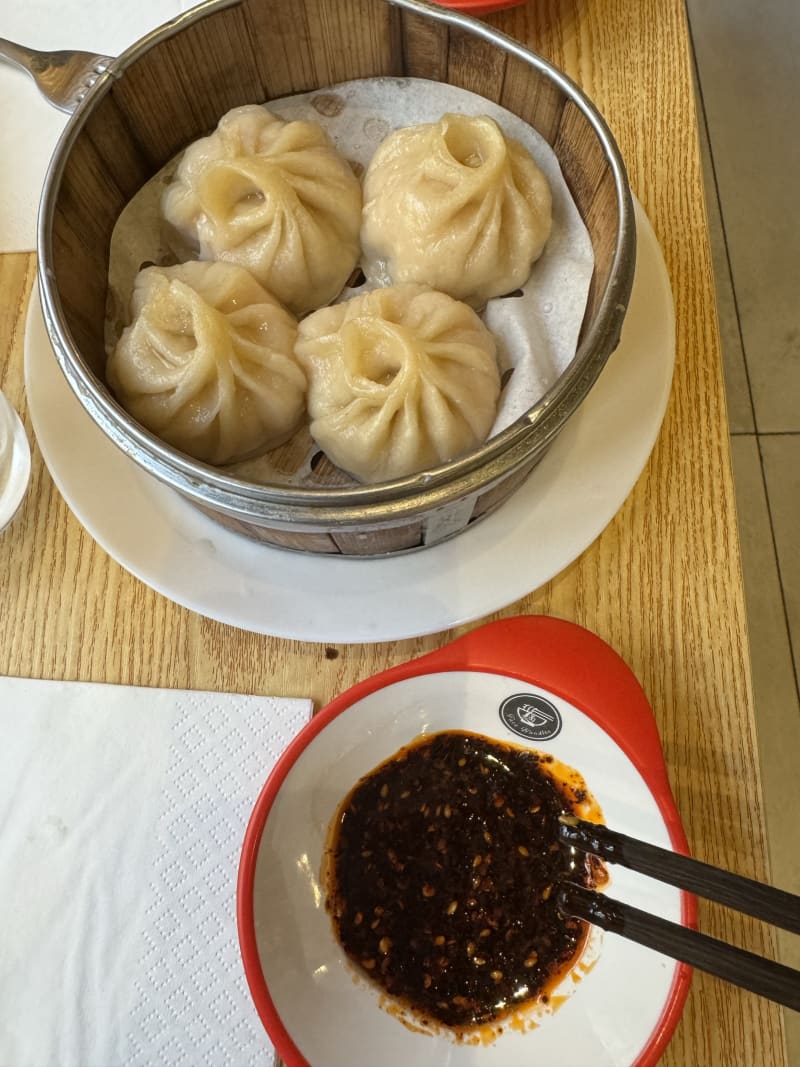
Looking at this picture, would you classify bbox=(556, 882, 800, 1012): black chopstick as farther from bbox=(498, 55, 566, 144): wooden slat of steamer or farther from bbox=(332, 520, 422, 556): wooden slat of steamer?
bbox=(498, 55, 566, 144): wooden slat of steamer

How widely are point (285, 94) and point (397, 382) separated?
1.76ft

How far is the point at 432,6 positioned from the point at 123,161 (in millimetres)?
455

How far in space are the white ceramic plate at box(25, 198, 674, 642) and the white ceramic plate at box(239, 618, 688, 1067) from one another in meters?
0.08

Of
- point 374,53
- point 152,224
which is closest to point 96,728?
point 152,224

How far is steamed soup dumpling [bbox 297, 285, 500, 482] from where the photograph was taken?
97 centimetres

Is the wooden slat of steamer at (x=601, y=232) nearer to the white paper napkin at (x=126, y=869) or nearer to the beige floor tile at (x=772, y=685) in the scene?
the white paper napkin at (x=126, y=869)

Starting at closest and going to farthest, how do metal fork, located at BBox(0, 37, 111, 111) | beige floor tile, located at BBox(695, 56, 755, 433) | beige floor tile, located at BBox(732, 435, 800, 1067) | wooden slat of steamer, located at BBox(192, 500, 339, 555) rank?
wooden slat of steamer, located at BBox(192, 500, 339, 555), metal fork, located at BBox(0, 37, 111, 111), beige floor tile, located at BBox(732, 435, 800, 1067), beige floor tile, located at BBox(695, 56, 755, 433)

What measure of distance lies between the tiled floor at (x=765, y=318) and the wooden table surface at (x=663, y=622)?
38.9 inches

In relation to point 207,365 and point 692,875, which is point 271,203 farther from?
point 692,875

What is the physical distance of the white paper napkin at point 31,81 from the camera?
1241mm

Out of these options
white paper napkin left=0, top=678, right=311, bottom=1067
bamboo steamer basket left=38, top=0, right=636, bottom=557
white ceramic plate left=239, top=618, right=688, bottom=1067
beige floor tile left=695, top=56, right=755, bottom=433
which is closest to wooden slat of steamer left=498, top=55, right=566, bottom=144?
bamboo steamer basket left=38, top=0, right=636, bottom=557

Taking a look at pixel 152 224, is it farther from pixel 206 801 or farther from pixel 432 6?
pixel 206 801

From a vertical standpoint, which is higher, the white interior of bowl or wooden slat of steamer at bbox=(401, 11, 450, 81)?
wooden slat of steamer at bbox=(401, 11, 450, 81)

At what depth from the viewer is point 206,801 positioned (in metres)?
0.98
